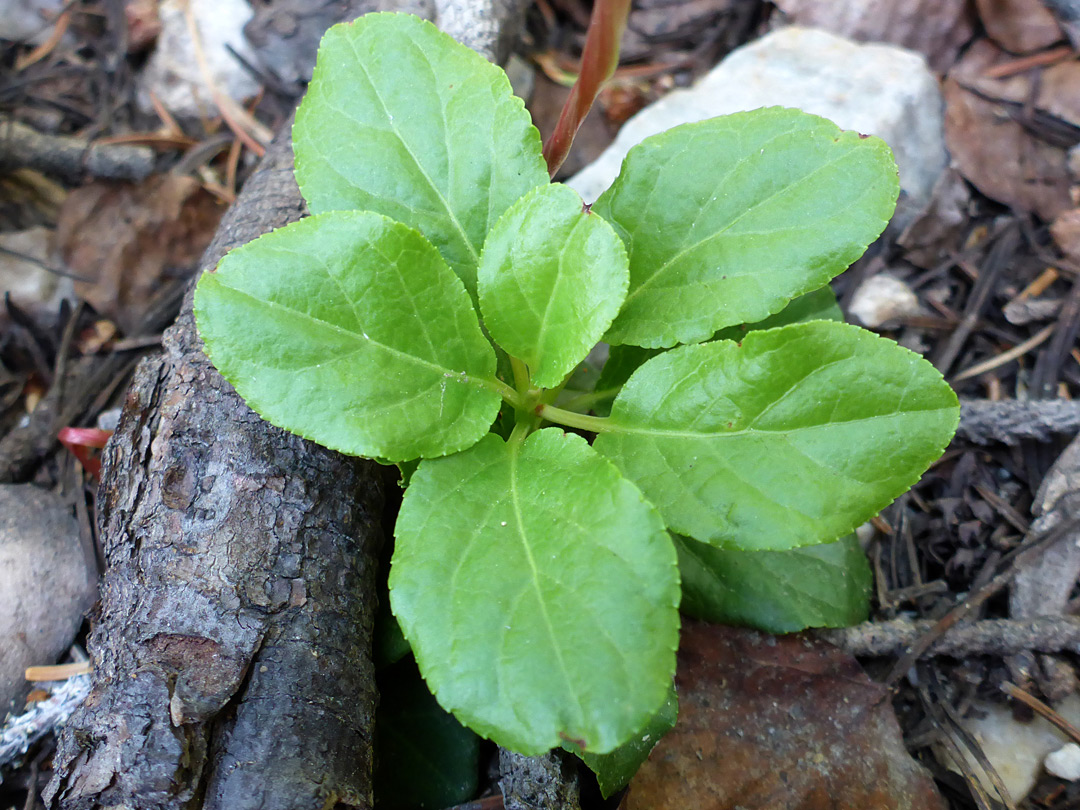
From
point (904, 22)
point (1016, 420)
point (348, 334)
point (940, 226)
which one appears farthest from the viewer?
point (904, 22)

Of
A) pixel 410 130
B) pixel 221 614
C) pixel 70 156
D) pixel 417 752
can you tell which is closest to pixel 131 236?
pixel 70 156

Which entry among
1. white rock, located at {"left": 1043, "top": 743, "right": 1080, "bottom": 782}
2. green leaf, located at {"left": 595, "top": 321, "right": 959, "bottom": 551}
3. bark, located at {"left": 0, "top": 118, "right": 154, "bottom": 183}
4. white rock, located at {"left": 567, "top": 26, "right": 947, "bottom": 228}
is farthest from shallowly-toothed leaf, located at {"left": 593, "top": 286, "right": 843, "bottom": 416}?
bark, located at {"left": 0, "top": 118, "right": 154, "bottom": 183}

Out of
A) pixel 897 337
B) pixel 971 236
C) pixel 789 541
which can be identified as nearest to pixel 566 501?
→ pixel 789 541

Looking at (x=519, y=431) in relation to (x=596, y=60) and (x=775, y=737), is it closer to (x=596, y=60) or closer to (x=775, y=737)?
(x=596, y=60)

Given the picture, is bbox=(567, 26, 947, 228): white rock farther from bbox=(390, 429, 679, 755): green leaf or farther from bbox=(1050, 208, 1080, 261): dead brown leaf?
bbox=(390, 429, 679, 755): green leaf

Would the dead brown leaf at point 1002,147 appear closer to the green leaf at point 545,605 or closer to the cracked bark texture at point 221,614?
the green leaf at point 545,605

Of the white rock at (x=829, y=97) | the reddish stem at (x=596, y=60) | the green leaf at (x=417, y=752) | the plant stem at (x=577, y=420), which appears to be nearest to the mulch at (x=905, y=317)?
the white rock at (x=829, y=97)
